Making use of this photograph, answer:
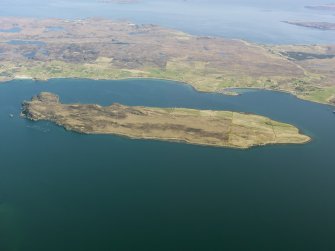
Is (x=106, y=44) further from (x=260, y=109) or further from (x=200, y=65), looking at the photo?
(x=260, y=109)

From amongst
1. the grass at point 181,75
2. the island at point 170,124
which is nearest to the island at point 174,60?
the grass at point 181,75

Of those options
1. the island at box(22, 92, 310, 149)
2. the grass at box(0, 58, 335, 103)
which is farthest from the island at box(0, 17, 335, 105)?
the island at box(22, 92, 310, 149)

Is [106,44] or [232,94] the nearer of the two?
[232,94]

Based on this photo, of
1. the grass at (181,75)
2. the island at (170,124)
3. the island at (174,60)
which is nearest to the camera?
the island at (170,124)

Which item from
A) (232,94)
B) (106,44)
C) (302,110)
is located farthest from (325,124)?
(106,44)

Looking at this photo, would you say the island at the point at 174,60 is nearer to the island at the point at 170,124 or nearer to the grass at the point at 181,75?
the grass at the point at 181,75

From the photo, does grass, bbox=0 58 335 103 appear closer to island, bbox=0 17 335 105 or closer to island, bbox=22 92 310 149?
island, bbox=0 17 335 105
